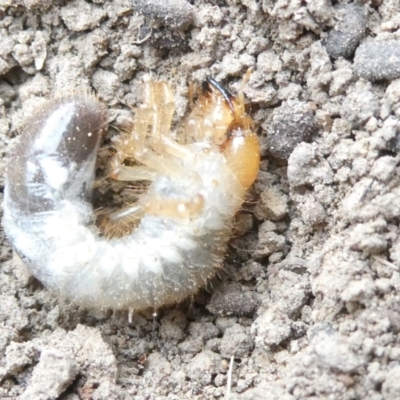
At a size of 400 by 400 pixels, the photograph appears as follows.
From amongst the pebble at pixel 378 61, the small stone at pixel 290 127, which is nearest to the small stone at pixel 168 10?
the small stone at pixel 290 127

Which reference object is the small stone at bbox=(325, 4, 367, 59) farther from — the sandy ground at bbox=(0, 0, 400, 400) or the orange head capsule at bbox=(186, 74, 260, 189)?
the orange head capsule at bbox=(186, 74, 260, 189)

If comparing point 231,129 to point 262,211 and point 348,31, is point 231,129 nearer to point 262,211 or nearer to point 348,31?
point 262,211

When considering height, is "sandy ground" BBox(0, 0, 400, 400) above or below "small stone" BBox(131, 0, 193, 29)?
below

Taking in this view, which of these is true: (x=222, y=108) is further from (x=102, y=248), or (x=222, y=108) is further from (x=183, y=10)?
(x=102, y=248)

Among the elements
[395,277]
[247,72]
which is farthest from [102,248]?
[395,277]

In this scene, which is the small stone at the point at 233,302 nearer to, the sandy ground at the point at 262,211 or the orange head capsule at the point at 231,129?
the sandy ground at the point at 262,211

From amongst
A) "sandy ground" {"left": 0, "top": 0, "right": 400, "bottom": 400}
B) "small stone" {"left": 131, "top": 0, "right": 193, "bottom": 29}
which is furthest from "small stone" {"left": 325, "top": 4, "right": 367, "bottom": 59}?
"small stone" {"left": 131, "top": 0, "right": 193, "bottom": 29}

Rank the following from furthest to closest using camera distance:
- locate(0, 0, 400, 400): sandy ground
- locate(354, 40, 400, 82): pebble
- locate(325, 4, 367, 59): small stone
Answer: locate(325, 4, 367, 59): small stone
locate(354, 40, 400, 82): pebble
locate(0, 0, 400, 400): sandy ground
